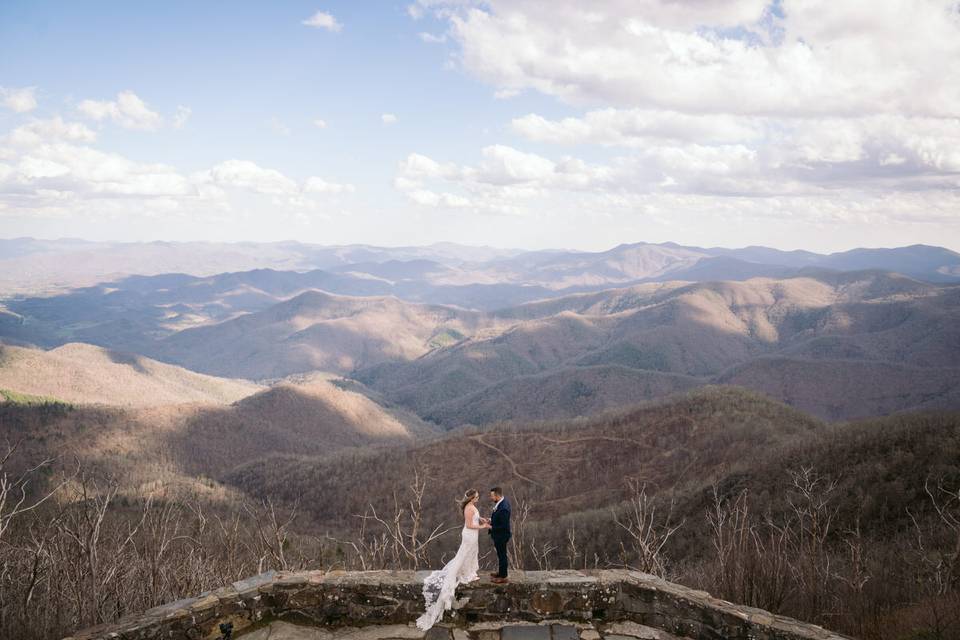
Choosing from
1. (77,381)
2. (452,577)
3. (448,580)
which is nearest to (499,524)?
(452,577)

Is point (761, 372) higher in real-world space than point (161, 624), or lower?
lower

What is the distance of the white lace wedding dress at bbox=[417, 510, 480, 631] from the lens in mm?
11023

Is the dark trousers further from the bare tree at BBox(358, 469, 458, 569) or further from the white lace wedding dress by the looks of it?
the bare tree at BBox(358, 469, 458, 569)

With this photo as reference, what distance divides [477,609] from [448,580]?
0.97 m

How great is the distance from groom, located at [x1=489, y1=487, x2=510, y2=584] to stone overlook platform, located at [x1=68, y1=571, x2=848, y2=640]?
0.33 metres

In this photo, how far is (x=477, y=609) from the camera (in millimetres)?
11344

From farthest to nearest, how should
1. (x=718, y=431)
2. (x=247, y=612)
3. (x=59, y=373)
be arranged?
(x=59, y=373), (x=718, y=431), (x=247, y=612)

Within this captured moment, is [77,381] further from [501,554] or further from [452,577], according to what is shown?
[501,554]

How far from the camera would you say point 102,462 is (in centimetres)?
8544

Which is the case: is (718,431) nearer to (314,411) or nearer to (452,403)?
(314,411)

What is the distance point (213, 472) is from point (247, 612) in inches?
3861

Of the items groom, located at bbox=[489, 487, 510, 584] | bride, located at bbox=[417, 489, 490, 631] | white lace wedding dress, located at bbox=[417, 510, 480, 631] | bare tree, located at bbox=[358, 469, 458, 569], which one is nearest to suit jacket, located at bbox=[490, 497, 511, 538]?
groom, located at bbox=[489, 487, 510, 584]

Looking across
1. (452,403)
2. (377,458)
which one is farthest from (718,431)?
(452,403)

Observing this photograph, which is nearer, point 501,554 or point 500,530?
point 501,554
